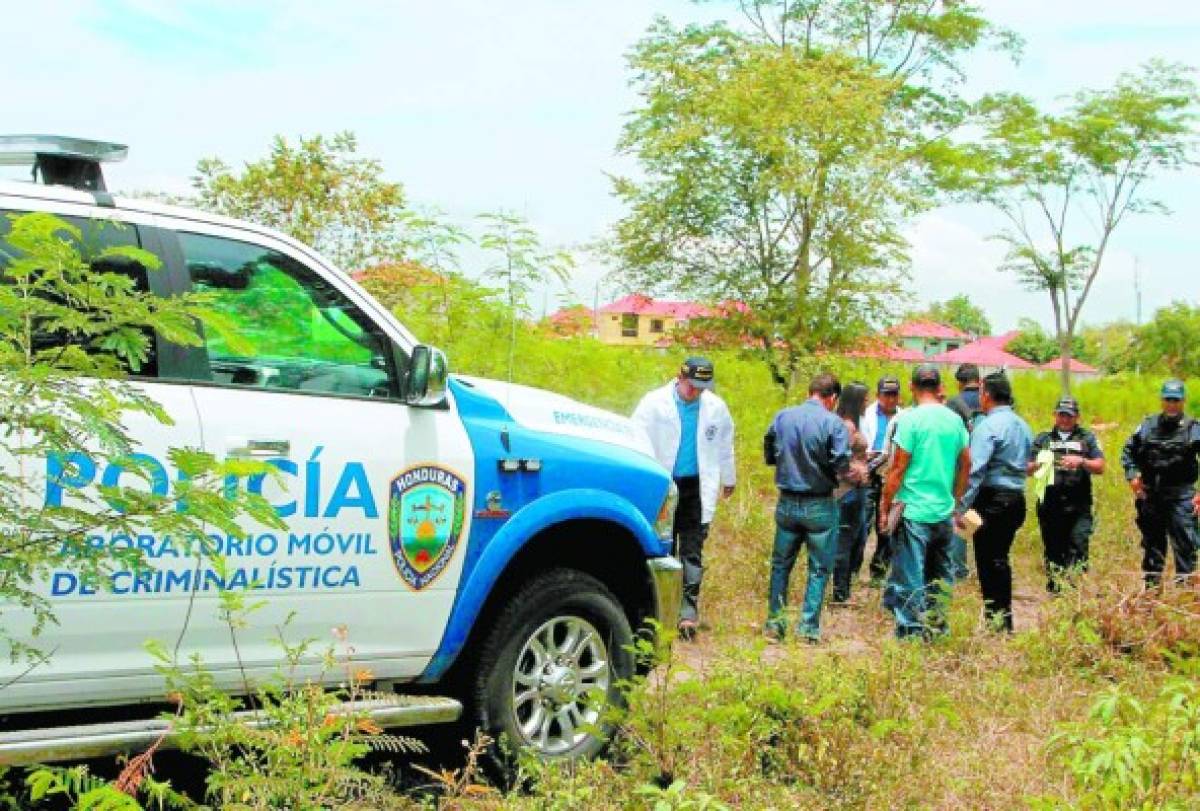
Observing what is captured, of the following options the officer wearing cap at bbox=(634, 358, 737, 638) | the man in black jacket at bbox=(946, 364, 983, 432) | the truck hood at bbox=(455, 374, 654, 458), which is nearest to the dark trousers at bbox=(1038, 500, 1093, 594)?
the man in black jacket at bbox=(946, 364, 983, 432)

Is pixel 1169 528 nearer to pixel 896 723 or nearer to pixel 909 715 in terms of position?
pixel 909 715

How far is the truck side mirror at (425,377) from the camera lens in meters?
5.06

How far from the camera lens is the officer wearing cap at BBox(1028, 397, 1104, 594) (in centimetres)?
1012

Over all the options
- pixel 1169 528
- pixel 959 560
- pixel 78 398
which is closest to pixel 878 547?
pixel 959 560

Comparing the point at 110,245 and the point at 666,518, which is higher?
the point at 110,245

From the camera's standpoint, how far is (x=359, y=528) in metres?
4.81

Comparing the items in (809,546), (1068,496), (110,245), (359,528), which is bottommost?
(809,546)

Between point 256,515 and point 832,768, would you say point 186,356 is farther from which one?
point 832,768

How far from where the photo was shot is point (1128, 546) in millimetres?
12570

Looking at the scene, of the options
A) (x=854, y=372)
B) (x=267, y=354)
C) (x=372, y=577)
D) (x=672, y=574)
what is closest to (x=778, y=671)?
(x=672, y=574)

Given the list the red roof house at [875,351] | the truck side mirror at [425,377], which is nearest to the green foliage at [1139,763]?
the truck side mirror at [425,377]

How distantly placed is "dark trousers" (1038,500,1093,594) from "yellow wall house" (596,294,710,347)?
8.55 m

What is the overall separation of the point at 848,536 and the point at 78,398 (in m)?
8.28

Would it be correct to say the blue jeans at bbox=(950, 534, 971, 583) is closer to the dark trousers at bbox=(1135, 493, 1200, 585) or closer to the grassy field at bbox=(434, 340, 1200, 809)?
the grassy field at bbox=(434, 340, 1200, 809)
